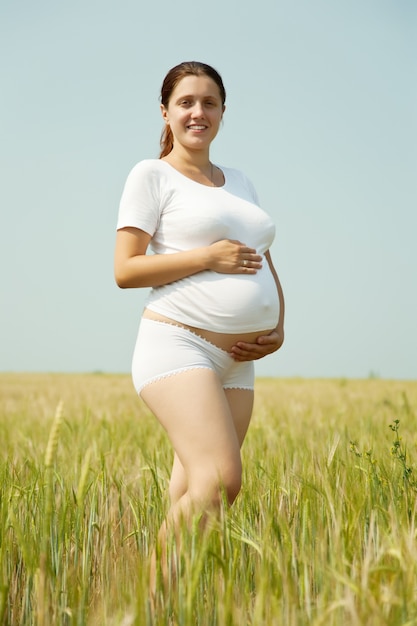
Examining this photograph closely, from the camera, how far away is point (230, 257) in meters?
2.14

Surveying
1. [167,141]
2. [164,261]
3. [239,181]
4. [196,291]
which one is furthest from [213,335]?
[167,141]

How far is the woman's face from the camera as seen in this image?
2.32 metres

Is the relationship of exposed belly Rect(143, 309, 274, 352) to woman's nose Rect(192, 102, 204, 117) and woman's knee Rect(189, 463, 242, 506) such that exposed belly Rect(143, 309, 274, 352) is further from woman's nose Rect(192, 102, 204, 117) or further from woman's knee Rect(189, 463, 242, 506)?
woman's nose Rect(192, 102, 204, 117)

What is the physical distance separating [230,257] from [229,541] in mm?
826

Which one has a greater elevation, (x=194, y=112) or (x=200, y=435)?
(x=194, y=112)

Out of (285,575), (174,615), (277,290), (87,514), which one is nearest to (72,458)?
(87,514)

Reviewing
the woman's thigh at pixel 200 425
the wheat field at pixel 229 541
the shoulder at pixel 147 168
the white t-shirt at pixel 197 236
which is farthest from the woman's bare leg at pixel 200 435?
the shoulder at pixel 147 168

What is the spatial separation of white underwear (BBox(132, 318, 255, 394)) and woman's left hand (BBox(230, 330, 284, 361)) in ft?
0.10

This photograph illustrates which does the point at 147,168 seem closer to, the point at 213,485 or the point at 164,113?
the point at 164,113

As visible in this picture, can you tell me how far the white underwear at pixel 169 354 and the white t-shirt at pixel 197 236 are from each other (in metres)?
0.05

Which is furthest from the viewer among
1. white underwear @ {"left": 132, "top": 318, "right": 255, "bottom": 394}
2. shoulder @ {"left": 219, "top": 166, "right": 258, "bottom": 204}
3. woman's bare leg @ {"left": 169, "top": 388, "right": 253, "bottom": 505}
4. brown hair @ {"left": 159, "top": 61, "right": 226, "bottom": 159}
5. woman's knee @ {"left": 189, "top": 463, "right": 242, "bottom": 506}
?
shoulder @ {"left": 219, "top": 166, "right": 258, "bottom": 204}

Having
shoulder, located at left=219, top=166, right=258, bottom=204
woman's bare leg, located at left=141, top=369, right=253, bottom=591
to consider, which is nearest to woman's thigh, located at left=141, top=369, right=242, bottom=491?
woman's bare leg, located at left=141, top=369, right=253, bottom=591

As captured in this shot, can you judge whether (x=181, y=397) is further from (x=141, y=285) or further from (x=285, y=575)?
(x=285, y=575)

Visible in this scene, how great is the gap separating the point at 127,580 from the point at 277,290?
41.1 inches
